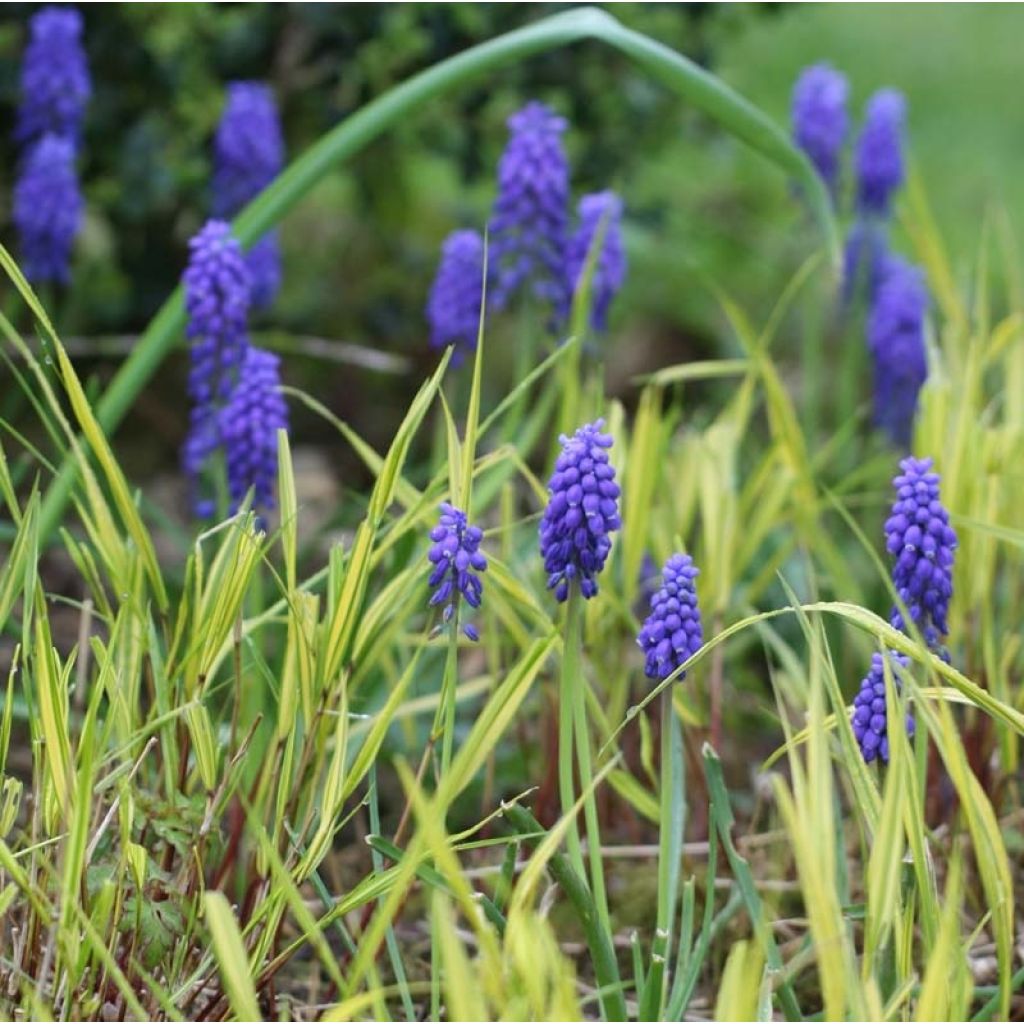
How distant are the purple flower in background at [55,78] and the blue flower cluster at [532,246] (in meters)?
0.81

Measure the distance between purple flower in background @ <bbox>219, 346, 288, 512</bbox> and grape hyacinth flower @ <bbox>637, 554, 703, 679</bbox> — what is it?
2.43 ft

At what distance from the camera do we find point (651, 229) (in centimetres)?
399

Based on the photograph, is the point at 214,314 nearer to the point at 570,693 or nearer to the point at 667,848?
the point at 570,693

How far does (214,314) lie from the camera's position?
93.0 inches

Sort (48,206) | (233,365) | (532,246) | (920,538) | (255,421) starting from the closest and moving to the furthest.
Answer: (920,538), (255,421), (233,365), (532,246), (48,206)

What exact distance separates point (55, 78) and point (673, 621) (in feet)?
6.18

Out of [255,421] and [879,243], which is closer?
[255,421]

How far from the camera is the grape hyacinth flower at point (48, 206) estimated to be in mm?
2992

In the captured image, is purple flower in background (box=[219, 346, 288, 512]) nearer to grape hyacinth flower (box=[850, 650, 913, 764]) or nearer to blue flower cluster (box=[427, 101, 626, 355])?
blue flower cluster (box=[427, 101, 626, 355])

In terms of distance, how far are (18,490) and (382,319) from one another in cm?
104

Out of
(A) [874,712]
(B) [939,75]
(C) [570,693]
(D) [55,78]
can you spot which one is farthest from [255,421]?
(B) [939,75]

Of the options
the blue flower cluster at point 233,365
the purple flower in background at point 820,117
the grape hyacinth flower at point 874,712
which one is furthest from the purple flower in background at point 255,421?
the purple flower in background at point 820,117

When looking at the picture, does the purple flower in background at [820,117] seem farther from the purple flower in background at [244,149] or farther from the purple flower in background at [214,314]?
the purple flower in background at [214,314]

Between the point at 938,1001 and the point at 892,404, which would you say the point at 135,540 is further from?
the point at 892,404
